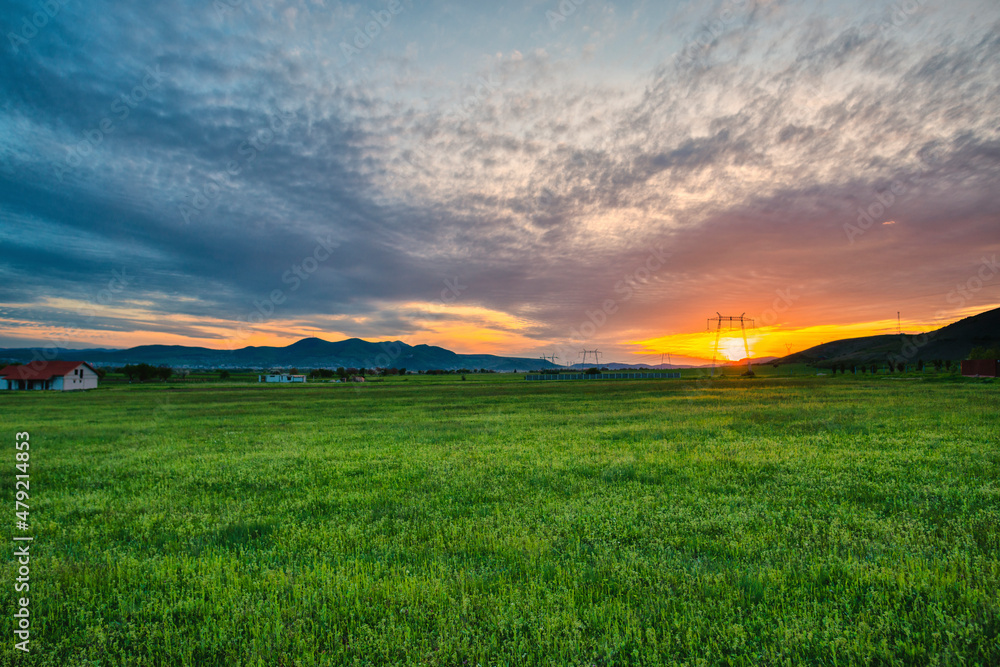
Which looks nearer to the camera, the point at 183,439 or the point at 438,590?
the point at 438,590

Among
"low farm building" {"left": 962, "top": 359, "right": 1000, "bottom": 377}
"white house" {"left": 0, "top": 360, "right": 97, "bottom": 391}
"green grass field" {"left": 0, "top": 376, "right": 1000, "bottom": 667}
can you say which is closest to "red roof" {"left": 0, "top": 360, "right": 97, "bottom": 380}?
"white house" {"left": 0, "top": 360, "right": 97, "bottom": 391}

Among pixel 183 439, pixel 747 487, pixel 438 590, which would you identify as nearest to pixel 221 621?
pixel 438 590

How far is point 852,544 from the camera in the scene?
729cm

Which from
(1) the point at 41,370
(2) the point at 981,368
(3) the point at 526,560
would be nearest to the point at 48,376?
(1) the point at 41,370

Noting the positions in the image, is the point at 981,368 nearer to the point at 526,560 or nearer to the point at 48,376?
the point at 526,560

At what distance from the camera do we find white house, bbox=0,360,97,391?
102125 millimetres

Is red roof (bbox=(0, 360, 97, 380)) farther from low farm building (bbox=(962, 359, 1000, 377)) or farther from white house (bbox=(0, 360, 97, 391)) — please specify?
low farm building (bbox=(962, 359, 1000, 377))

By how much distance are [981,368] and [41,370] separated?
190 metres

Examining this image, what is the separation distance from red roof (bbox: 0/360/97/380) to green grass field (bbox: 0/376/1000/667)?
121545 millimetres

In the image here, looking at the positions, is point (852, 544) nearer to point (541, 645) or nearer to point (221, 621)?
point (541, 645)

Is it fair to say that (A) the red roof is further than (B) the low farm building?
Yes

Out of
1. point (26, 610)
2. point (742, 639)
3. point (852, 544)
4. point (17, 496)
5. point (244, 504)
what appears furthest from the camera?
point (17, 496)

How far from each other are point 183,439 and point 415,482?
57.4 ft

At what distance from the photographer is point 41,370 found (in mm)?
103688
